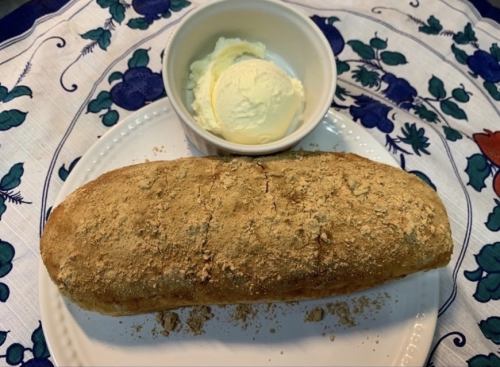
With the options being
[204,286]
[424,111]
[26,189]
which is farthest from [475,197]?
[26,189]

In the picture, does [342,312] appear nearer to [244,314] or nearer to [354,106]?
[244,314]

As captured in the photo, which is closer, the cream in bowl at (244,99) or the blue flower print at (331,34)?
the cream in bowl at (244,99)

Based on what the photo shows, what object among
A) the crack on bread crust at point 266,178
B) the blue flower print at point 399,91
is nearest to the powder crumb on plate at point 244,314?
the crack on bread crust at point 266,178

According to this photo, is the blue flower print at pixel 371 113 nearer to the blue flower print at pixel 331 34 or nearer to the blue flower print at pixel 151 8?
the blue flower print at pixel 331 34

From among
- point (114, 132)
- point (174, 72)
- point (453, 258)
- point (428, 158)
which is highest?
point (174, 72)

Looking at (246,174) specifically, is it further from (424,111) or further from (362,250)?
(424,111)

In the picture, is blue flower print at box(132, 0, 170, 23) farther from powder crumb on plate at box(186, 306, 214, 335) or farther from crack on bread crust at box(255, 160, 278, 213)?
powder crumb on plate at box(186, 306, 214, 335)
